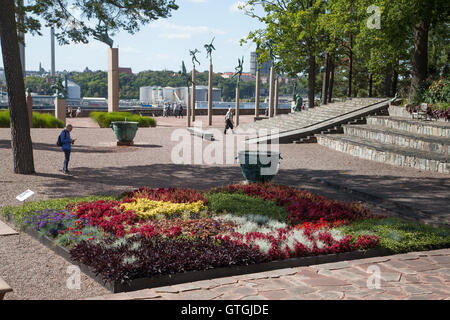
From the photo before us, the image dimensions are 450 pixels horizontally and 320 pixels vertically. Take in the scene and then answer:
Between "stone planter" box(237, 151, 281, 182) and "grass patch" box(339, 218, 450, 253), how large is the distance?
12.1ft

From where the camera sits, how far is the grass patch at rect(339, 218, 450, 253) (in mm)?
7360

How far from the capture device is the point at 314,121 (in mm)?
27938

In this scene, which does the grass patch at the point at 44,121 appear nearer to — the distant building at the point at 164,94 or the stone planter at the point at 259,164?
the stone planter at the point at 259,164

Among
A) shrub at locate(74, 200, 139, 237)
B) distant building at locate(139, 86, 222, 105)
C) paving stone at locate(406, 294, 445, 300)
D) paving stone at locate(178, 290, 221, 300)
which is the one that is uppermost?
distant building at locate(139, 86, 222, 105)

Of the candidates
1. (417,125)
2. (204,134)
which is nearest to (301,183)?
(417,125)

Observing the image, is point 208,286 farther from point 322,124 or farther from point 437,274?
point 322,124

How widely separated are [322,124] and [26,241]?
19.9 m

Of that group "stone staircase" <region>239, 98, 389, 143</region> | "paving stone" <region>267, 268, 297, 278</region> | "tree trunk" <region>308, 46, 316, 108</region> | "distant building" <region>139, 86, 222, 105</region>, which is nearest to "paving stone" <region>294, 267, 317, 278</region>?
"paving stone" <region>267, 268, 297, 278</region>

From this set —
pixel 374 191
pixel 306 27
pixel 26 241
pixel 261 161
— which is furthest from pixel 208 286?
pixel 306 27

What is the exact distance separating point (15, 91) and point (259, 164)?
6.96 meters

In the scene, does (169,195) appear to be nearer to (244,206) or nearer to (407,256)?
(244,206)

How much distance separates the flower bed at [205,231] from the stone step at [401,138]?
29.0 feet

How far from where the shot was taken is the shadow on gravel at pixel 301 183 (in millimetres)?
11086

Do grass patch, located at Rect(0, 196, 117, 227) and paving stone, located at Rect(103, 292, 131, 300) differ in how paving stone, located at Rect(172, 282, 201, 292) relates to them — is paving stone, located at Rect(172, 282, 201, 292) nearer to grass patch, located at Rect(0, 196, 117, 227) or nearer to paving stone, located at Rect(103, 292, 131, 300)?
paving stone, located at Rect(103, 292, 131, 300)
